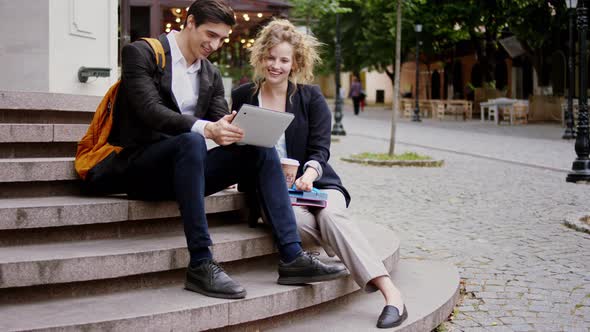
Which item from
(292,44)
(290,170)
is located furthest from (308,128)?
(292,44)

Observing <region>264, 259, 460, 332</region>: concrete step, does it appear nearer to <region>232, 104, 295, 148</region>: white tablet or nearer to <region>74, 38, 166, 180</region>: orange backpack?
<region>232, 104, 295, 148</region>: white tablet

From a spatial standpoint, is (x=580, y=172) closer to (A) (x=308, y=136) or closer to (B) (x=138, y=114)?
(A) (x=308, y=136)

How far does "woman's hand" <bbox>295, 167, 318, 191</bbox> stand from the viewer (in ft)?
15.6

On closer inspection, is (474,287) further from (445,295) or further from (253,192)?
(253,192)

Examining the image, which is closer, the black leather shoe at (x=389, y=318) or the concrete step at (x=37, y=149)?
the black leather shoe at (x=389, y=318)

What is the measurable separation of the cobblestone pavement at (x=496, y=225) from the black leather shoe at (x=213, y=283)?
1.47m

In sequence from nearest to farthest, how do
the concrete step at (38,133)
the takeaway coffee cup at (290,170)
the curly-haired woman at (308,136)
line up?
the curly-haired woman at (308,136) → the takeaway coffee cup at (290,170) → the concrete step at (38,133)

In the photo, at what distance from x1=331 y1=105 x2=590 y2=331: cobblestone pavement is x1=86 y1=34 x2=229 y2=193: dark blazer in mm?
2115

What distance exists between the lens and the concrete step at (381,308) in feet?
14.4

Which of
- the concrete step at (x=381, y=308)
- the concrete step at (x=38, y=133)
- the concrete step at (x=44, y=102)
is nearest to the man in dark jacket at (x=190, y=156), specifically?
the concrete step at (x=381, y=308)

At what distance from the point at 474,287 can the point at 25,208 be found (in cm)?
314

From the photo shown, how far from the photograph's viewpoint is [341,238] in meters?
4.59

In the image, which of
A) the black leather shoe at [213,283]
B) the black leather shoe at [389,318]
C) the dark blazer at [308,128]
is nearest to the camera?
the black leather shoe at [213,283]

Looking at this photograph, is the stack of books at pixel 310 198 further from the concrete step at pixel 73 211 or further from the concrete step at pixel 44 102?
the concrete step at pixel 44 102
